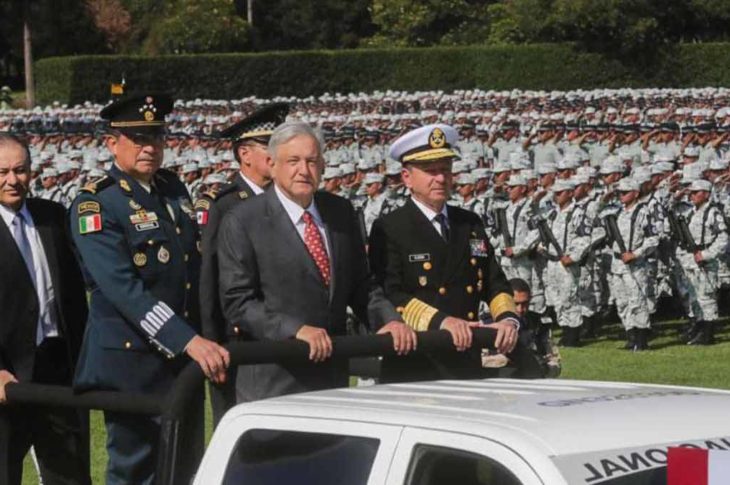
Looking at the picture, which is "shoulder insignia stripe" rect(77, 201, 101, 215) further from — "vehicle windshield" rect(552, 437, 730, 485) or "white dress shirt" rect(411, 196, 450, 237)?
"vehicle windshield" rect(552, 437, 730, 485)

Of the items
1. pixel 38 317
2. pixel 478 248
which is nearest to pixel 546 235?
pixel 478 248

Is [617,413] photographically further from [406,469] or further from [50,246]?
[50,246]

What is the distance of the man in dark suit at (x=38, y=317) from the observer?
658 centimetres

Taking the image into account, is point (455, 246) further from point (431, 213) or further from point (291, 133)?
point (291, 133)

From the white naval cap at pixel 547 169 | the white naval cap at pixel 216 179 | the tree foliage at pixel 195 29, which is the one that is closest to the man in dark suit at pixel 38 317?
the white naval cap at pixel 216 179

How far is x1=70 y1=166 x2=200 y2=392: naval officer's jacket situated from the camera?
6184 millimetres

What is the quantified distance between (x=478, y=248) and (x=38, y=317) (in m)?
1.62

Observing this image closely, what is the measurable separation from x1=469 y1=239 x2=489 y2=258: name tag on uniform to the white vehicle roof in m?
2.14

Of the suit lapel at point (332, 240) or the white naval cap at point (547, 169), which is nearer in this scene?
the suit lapel at point (332, 240)

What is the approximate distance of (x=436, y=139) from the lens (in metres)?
6.98

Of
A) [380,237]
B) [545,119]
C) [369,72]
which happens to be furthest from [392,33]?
[380,237]

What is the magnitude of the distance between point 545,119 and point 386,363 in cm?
2600

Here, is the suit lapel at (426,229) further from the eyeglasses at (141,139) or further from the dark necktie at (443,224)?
the eyeglasses at (141,139)

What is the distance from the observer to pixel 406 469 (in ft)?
13.7
